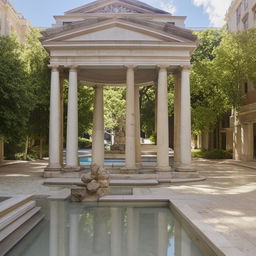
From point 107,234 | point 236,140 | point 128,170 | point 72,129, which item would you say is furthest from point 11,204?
point 236,140

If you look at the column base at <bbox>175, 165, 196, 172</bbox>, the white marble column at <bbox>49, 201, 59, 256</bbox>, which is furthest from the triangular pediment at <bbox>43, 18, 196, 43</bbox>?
the white marble column at <bbox>49, 201, 59, 256</bbox>

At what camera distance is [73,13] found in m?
22.5

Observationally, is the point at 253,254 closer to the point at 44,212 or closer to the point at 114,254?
the point at 114,254

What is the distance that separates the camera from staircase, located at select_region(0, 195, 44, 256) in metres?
7.17

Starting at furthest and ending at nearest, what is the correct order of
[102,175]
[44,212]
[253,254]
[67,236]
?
[102,175]
[44,212]
[67,236]
[253,254]

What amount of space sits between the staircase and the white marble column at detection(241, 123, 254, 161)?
28.0 metres

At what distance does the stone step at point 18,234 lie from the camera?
686cm

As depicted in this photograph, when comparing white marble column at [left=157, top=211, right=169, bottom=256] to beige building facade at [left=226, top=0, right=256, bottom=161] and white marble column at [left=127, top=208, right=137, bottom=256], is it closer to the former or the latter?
white marble column at [left=127, top=208, right=137, bottom=256]

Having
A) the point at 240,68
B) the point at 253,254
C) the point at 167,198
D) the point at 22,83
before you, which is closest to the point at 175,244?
the point at 253,254

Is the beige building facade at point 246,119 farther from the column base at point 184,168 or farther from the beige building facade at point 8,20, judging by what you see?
the beige building facade at point 8,20

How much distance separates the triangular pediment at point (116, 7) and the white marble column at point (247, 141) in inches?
688

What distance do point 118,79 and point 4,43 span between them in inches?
364

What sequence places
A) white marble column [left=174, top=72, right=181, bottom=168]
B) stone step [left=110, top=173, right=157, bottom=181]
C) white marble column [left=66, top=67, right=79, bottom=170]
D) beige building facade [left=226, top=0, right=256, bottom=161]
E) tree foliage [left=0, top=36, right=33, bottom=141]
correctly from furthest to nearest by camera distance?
1. beige building facade [left=226, top=0, right=256, bottom=161]
2. white marble column [left=174, top=72, right=181, bottom=168]
3. tree foliage [left=0, top=36, right=33, bottom=141]
4. white marble column [left=66, top=67, right=79, bottom=170]
5. stone step [left=110, top=173, right=157, bottom=181]

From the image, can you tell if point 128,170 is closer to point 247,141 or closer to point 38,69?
point 38,69
